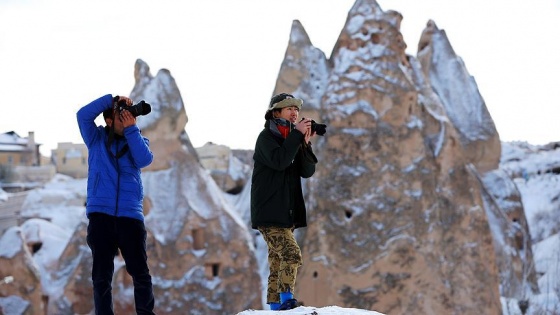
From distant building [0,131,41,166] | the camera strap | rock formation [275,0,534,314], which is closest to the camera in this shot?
the camera strap

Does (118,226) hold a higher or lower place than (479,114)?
lower

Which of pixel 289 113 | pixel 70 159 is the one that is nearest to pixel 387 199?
pixel 289 113

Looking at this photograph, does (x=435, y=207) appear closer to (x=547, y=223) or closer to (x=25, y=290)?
(x=25, y=290)

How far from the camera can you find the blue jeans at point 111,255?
289 centimetres

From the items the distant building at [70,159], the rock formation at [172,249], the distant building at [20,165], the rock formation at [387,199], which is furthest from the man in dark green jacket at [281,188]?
the distant building at [70,159]

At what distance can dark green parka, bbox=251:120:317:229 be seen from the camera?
298cm

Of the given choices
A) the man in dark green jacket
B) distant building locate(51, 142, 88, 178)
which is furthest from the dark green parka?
distant building locate(51, 142, 88, 178)

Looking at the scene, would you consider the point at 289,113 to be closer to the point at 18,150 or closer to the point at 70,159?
the point at 18,150

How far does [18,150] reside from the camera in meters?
30.8

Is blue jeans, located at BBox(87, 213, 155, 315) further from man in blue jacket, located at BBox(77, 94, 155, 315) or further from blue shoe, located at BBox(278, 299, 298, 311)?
blue shoe, located at BBox(278, 299, 298, 311)

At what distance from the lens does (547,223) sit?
18781mm

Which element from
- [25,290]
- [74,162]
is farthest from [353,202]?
[74,162]

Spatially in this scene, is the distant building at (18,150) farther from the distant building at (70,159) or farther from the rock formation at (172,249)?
the rock formation at (172,249)

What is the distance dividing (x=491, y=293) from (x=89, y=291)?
4.36 meters
